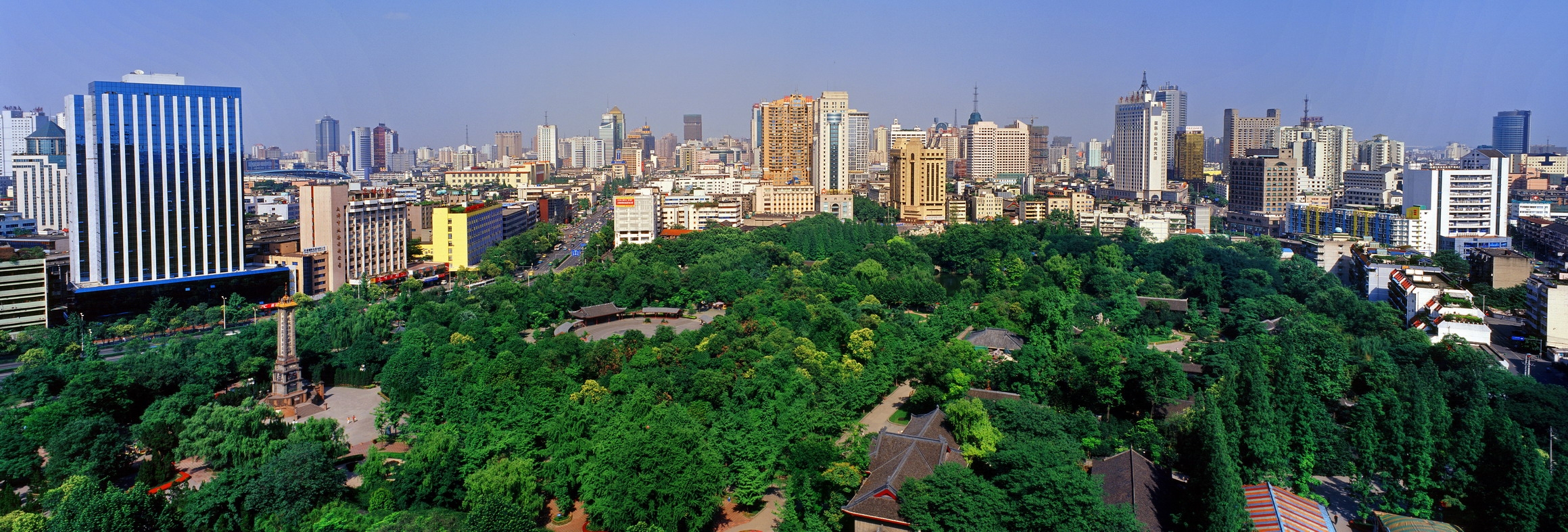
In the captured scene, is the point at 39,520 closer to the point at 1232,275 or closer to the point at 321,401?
the point at 321,401

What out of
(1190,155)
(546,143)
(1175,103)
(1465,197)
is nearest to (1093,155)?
(1175,103)

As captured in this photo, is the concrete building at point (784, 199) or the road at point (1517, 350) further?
the concrete building at point (784, 199)

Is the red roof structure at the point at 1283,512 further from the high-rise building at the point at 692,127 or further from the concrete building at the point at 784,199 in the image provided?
the high-rise building at the point at 692,127

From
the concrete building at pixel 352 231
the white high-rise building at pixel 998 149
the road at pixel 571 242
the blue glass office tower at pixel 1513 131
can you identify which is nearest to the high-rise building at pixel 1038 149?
the white high-rise building at pixel 998 149

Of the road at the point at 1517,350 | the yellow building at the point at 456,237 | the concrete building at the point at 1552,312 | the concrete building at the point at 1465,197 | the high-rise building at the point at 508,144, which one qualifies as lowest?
the road at the point at 1517,350

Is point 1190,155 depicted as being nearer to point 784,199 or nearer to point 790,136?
point 790,136

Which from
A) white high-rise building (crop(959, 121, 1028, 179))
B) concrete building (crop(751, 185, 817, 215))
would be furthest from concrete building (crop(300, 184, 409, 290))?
white high-rise building (crop(959, 121, 1028, 179))
